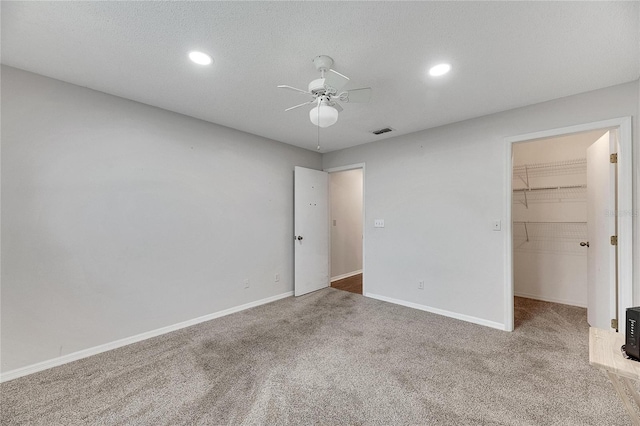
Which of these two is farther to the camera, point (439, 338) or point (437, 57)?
point (439, 338)

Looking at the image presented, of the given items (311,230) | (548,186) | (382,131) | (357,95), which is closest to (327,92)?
(357,95)

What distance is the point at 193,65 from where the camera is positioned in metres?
2.04

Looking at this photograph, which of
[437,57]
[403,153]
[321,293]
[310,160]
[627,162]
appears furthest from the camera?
[310,160]

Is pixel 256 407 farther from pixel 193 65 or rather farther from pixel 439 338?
pixel 193 65

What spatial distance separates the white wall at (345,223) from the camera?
529cm

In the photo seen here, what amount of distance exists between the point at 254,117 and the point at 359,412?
302 cm

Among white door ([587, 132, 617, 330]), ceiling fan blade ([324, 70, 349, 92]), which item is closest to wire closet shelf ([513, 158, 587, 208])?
white door ([587, 132, 617, 330])

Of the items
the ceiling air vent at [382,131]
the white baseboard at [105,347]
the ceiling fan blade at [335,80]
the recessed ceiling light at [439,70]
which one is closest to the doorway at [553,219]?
the ceiling air vent at [382,131]

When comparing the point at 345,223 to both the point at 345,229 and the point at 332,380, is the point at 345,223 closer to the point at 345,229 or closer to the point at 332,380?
the point at 345,229

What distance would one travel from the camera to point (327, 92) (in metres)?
1.97

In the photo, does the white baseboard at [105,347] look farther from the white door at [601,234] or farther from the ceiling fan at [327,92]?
the white door at [601,234]

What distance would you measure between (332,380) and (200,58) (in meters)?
2.68

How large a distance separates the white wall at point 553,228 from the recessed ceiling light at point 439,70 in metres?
2.24

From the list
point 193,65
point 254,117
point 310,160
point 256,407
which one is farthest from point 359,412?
point 310,160
